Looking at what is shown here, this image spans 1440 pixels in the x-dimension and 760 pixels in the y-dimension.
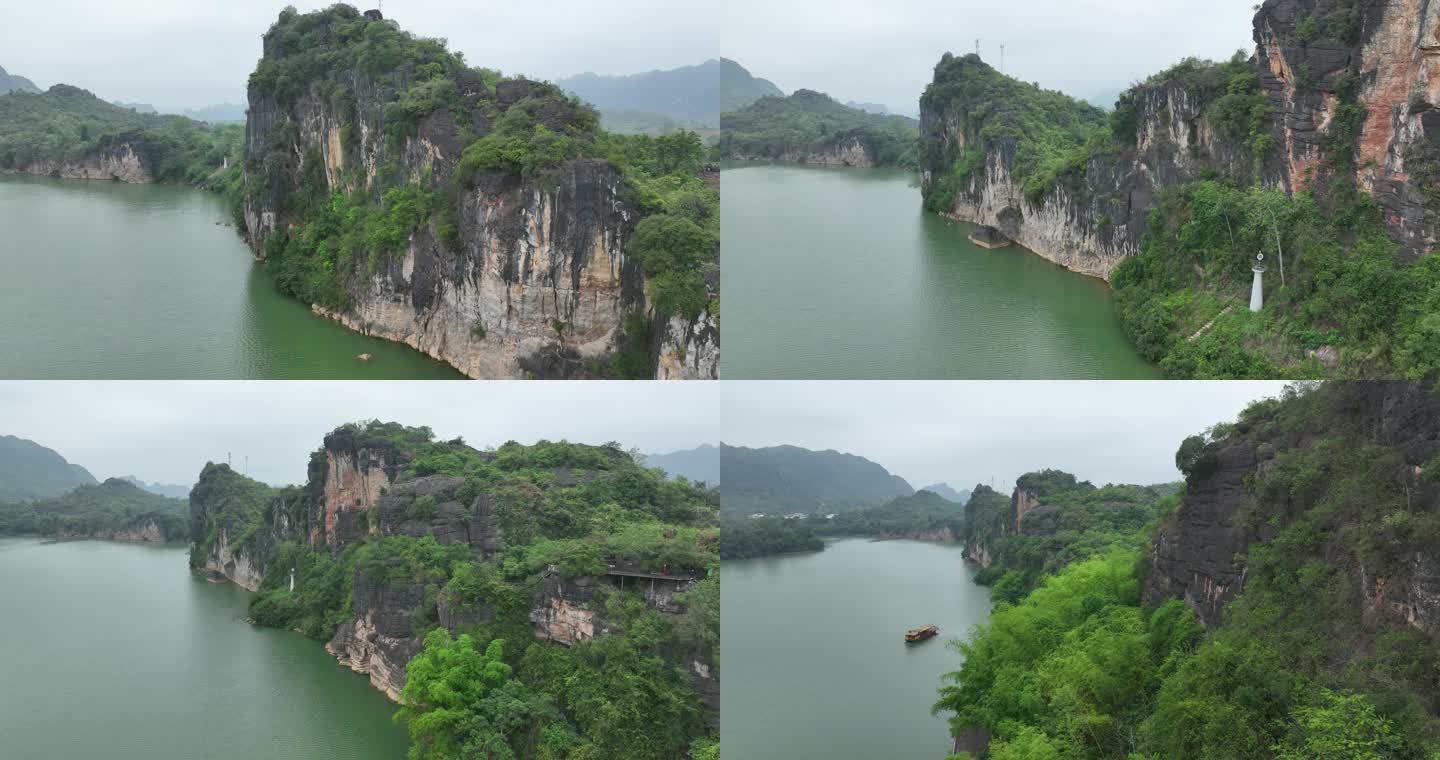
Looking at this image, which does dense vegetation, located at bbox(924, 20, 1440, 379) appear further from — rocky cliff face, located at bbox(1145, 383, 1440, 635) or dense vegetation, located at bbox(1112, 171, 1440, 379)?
rocky cliff face, located at bbox(1145, 383, 1440, 635)

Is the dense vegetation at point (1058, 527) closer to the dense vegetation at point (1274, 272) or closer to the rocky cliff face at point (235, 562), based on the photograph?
the dense vegetation at point (1274, 272)

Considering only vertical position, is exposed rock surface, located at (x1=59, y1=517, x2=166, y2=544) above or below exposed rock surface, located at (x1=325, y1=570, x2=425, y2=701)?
below

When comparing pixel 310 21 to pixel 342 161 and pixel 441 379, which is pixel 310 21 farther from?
pixel 441 379

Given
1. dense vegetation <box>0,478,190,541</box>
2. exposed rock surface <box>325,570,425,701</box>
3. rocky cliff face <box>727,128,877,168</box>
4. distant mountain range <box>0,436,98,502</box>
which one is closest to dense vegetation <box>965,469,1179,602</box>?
exposed rock surface <box>325,570,425,701</box>

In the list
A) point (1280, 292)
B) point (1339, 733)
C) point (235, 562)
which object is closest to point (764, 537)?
point (235, 562)

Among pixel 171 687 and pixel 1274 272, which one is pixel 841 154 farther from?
pixel 171 687

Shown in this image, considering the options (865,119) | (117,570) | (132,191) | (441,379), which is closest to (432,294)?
(441,379)
